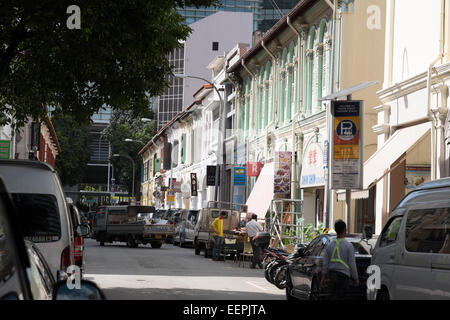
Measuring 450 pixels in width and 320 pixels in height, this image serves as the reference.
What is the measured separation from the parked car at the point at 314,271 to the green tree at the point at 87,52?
15.2ft

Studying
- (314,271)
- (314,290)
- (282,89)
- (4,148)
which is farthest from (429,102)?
(4,148)

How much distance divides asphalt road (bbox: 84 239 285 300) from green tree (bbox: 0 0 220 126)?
3.67 meters

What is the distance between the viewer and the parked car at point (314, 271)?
13.3 metres

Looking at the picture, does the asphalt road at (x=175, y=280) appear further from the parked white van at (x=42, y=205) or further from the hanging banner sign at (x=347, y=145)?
the parked white van at (x=42, y=205)

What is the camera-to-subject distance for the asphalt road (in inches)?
639

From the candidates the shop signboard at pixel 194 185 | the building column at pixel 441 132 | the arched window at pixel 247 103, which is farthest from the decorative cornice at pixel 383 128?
the shop signboard at pixel 194 185

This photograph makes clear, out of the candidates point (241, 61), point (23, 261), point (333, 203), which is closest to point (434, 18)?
point (333, 203)

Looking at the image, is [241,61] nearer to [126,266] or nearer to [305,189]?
[305,189]

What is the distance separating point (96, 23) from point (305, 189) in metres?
20.1

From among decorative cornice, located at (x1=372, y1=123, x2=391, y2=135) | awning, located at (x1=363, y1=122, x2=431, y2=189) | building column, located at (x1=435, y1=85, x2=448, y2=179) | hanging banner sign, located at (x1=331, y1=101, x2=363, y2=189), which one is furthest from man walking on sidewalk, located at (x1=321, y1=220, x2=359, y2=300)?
decorative cornice, located at (x1=372, y1=123, x2=391, y2=135)

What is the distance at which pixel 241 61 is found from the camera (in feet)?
144

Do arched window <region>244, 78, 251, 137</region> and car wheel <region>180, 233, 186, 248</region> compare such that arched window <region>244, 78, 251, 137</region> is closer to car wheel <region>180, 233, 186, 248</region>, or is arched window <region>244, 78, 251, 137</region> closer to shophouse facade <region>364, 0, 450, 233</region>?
car wheel <region>180, 233, 186, 248</region>

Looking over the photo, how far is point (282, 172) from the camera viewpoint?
35.0 meters

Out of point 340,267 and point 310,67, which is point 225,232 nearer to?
point 310,67
